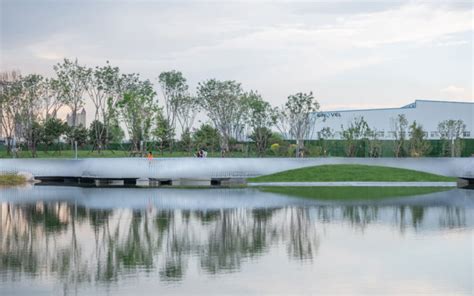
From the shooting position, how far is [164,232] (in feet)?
50.8

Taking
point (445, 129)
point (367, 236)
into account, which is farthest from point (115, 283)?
point (445, 129)

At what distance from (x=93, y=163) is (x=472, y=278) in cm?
2546

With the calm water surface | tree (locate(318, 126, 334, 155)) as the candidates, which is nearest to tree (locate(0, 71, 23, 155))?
tree (locate(318, 126, 334, 155))

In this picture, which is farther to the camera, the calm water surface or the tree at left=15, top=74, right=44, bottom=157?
the tree at left=15, top=74, right=44, bottom=157

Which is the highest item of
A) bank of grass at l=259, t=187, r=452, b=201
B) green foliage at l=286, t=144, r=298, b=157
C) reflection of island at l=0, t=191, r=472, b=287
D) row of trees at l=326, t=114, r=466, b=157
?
row of trees at l=326, t=114, r=466, b=157

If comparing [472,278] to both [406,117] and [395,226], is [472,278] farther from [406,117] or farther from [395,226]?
[406,117]

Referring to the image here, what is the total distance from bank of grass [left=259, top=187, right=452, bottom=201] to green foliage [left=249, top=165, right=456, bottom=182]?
2.81 m

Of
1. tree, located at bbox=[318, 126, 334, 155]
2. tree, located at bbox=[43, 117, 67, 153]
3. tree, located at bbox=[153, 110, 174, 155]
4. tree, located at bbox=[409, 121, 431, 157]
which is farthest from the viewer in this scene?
tree, located at bbox=[43, 117, 67, 153]

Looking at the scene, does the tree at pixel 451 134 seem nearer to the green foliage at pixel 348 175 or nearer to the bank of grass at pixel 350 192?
the green foliage at pixel 348 175

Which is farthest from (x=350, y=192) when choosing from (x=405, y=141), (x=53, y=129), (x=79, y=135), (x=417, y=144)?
(x=79, y=135)

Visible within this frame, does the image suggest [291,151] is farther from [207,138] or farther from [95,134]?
[95,134]

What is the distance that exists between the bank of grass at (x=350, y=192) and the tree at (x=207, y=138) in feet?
72.9

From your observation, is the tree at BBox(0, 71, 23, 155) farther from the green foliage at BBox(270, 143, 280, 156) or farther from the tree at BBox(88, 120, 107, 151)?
the green foliage at BBox(270, 143, 280, 156)

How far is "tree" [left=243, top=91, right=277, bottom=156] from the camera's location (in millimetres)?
48719
